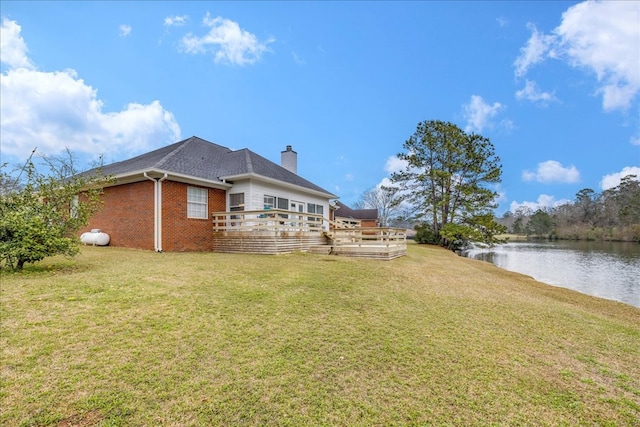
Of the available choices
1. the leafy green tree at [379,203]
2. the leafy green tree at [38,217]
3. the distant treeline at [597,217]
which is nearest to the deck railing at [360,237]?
the leafy green tree at [38,217]

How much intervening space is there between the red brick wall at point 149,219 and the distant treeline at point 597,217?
176 ft

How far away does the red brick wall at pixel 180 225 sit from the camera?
1241 centimetres

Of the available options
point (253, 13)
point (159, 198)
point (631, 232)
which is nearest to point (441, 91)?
point (253, 13)

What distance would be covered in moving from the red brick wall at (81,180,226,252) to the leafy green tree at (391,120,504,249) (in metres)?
20.5

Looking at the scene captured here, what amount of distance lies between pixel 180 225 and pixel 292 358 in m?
11.0

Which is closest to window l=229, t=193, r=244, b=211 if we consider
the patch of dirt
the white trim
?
the white trim

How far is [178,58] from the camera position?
679 inches

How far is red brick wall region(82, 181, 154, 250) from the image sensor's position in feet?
41.4

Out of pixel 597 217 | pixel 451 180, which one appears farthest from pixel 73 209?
pixel 597 217

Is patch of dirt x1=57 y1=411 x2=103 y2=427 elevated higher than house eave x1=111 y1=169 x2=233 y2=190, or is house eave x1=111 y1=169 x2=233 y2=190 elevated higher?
house eave x1=111 y1=169 x2=233 y2=190

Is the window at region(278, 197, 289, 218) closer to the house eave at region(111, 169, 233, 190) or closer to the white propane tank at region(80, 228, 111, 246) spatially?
the house eave at region(111, 169, 233, 190)

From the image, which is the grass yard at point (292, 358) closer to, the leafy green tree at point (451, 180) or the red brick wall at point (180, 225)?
the red brick wall at point (180, 225)

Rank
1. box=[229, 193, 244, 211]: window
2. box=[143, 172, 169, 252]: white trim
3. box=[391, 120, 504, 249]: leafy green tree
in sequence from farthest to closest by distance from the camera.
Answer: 1. box=[391, 120, 504, 249]: leafy green tree
2. box=[229, 193, 244, 211]: window
3. box=[143, 172, 169, 252]: white trim

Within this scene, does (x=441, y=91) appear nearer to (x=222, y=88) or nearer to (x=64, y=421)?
(x=222, y=88)
